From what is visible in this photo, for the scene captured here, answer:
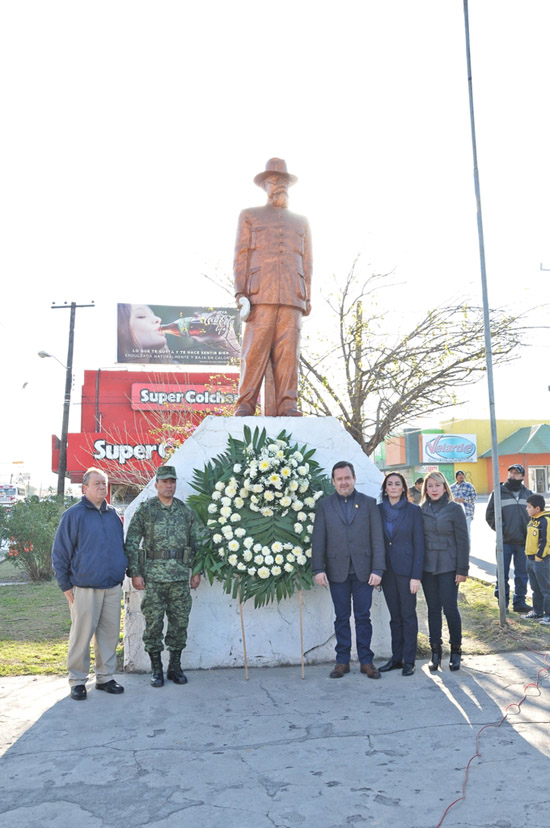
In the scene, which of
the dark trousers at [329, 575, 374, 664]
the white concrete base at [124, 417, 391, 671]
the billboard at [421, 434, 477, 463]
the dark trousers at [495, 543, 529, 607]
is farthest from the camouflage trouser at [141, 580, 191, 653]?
the billboard at [421, 434, 477, 463]

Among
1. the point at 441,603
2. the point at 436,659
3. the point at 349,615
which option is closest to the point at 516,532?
the point at 441,603

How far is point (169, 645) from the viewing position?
17.2 feet

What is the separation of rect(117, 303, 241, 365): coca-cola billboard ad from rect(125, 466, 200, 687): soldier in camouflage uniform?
30.7 m

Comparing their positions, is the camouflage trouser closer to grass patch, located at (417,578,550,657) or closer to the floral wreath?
the floral wreath

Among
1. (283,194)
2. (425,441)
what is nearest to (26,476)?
(425,441)

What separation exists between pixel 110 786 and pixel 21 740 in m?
0.96

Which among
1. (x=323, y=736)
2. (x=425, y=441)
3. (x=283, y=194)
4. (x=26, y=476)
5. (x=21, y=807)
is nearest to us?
(x=21, y=807)

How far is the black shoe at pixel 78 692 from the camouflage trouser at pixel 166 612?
0.54 m

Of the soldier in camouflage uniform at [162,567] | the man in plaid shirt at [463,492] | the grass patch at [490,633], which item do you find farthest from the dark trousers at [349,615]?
the man in plaid shirt at [463,492]

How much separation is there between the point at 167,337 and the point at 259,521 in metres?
31.5

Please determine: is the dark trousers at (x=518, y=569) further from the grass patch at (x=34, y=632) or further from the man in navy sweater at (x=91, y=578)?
the man in navy sweater at (x=91, y=578)

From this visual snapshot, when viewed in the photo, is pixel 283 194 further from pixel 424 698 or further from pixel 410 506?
pixel 424 698

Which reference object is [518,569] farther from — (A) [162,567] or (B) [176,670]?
(A) [162,567]

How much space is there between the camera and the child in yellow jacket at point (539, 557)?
24.1ft
